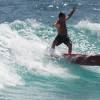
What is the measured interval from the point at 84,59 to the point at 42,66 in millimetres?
1221

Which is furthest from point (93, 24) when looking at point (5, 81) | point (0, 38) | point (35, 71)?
point (5, 81)

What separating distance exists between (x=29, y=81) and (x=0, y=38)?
3633mm

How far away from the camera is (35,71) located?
13844 mm

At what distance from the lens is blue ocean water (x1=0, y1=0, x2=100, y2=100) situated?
40.2 ft

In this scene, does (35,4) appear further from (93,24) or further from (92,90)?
(92,90)

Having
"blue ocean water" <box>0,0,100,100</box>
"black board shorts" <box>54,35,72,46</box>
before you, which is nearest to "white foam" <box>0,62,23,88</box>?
"blue ocean water" <box>0,0,100,100</box>

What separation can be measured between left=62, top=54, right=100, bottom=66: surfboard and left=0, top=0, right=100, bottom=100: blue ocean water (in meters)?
0.25

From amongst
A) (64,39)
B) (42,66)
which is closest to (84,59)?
(64,39)

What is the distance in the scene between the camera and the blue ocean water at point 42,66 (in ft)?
40.2

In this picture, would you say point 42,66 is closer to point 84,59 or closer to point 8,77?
point 84,59

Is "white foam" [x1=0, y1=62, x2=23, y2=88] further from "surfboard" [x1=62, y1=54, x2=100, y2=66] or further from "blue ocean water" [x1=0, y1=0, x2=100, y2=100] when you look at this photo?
"surfboard" [x1=62, y1=54, x2=100, y2=66]

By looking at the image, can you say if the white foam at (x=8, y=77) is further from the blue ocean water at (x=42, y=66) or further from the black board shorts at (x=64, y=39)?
the black board shorts at (x=64, y=39)

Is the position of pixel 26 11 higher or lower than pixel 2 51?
lower

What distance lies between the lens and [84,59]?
45.6 feet
